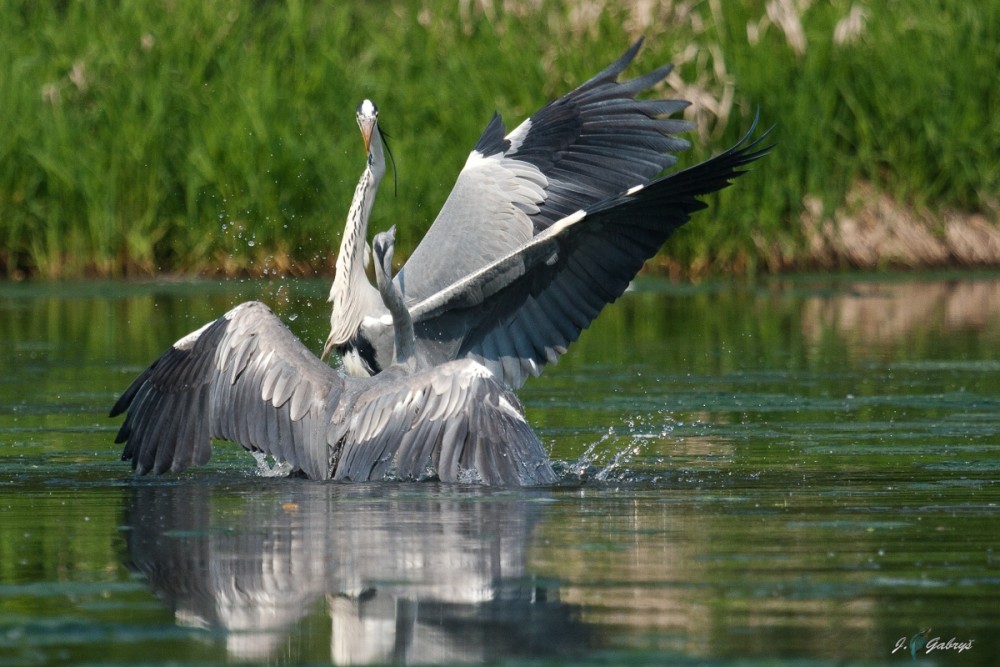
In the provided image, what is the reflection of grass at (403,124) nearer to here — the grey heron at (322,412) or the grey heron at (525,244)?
the grey heron at (525,244)

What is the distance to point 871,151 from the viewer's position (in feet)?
50.6

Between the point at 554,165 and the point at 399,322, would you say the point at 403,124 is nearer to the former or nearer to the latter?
the point at 554,165

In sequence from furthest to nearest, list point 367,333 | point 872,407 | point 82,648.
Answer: point 872,407
point 367,333
point 82,648

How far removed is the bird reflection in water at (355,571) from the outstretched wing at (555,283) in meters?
1.30

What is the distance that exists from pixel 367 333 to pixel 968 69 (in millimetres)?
8383

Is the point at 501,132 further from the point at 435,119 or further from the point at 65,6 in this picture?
the point at 65,6

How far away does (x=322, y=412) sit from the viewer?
24.4 feet

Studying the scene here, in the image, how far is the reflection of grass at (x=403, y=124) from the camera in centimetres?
1511

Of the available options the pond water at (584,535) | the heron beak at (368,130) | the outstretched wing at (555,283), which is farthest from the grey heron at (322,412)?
the heron beak at (368,130)

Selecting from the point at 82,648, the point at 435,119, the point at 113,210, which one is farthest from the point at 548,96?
the point at 82,648

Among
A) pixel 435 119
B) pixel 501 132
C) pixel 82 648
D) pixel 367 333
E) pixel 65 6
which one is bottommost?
pixel 82 648

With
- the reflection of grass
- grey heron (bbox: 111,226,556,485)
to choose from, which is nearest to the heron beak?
grey heron (bbox: 111,226,556,485)
